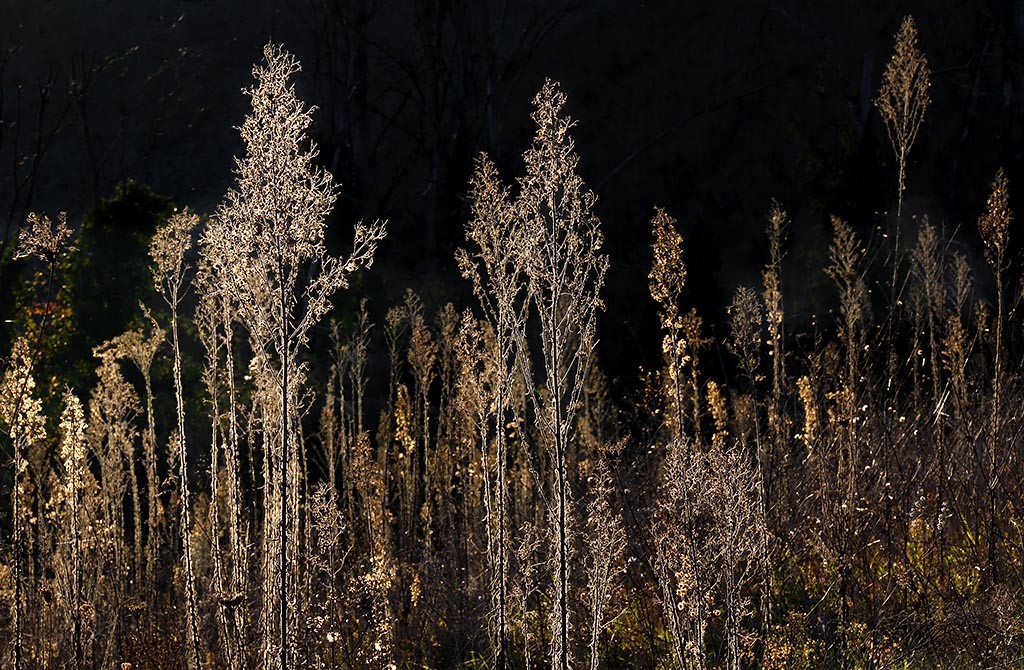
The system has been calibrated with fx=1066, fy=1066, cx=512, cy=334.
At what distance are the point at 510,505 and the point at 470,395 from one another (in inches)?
82.6

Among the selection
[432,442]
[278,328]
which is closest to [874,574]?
[278,328]

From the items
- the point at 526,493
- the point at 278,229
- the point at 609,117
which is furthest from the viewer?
the point at 609,117

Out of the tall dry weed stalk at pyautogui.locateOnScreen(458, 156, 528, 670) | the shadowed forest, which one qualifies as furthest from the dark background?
the tall dry weed stalk at pyautogui.locateOnScreen(458, 156, 528, 670)

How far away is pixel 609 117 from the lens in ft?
67.4

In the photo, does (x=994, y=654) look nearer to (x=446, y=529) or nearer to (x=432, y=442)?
(x=446, y=529)

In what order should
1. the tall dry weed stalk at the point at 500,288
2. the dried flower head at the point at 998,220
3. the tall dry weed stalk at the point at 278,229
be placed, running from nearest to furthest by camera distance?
the tall dry weed stalk at the point at 278,229
the tall dry weed stalk at the point at 500,288
the dried flower head at the point at 998,220

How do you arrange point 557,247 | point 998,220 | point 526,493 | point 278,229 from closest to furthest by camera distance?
1. point 278,229
2. point 557,247
3. point 998,220
4. point 526,493

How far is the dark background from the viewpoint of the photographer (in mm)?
14016

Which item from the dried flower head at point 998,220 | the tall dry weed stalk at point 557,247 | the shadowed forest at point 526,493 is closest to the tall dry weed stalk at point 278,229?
the shadowed forest at point 526,493

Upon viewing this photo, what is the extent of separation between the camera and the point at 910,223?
14.2 metres

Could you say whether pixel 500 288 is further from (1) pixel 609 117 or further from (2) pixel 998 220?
(1) pixel 609 117

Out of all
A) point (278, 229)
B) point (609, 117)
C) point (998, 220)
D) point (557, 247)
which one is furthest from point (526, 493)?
point (609, 117)

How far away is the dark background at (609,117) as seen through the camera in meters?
14.0

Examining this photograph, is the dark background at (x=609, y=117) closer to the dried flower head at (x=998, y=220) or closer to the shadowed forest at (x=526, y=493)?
the shadowed forest at (x=526, y=493)
